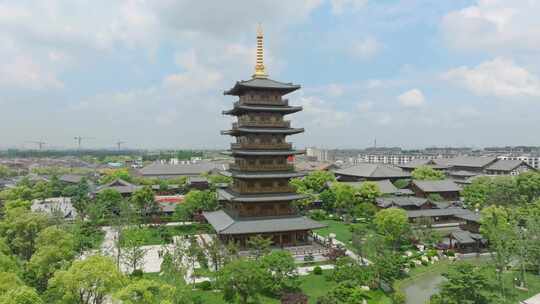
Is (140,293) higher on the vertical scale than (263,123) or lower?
lower

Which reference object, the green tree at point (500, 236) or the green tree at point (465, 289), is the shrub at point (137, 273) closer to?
the green tree at point (465, 289)

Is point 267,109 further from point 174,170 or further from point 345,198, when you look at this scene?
point 174,170

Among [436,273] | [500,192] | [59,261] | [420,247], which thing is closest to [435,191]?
[500,192]

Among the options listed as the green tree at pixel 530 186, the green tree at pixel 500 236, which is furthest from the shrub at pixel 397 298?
the green tree at pixel 530 186

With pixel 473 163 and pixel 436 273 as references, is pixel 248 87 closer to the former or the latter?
pixel 436 273

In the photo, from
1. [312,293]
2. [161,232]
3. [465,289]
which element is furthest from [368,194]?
[465,289]

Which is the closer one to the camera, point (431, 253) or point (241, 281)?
point (241, 281)

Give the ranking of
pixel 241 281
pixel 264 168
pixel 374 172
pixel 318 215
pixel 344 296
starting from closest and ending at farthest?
pixel 344 296, pixel 241 281, pixel 264 168, pixel 318 215, pixel 374 172

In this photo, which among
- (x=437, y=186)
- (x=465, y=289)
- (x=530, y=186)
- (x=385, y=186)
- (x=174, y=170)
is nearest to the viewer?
(x=465, y=289)

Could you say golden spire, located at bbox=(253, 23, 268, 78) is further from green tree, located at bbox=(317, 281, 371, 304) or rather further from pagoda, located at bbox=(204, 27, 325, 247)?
green tree, located at bbox=(317, 281, 371, 304)
